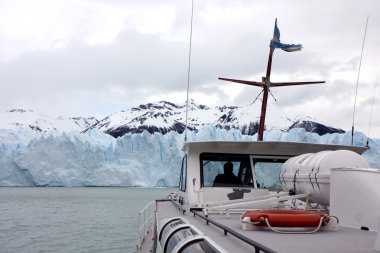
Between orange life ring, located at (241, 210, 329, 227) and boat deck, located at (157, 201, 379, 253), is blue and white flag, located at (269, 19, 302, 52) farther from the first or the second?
orange life ring, located at (241, 210, 329, 227)

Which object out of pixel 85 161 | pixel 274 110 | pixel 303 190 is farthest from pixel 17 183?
pixel 274 110

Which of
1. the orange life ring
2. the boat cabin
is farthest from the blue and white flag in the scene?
the orange life ring

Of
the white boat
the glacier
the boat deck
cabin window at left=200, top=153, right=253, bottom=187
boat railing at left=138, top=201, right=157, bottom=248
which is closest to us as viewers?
the boat deck

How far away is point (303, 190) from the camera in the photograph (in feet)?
21.2

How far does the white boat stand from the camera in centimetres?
381

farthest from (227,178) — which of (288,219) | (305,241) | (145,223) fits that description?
(305,241)

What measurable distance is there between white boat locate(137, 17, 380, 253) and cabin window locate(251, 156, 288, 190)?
0.02 metres

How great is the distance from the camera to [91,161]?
5131 cm

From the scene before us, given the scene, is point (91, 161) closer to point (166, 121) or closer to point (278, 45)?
point (278, 45)

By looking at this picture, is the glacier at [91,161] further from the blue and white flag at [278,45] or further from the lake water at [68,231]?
the blue and white flag at [278,45]

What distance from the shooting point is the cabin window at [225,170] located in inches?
306

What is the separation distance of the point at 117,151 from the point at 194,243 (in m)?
50.1

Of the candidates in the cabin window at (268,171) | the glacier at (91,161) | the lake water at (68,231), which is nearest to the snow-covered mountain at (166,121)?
the glacier at (91,161)

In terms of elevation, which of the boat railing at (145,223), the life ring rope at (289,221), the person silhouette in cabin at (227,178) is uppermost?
the person silhouette in cabin at (227,178)
